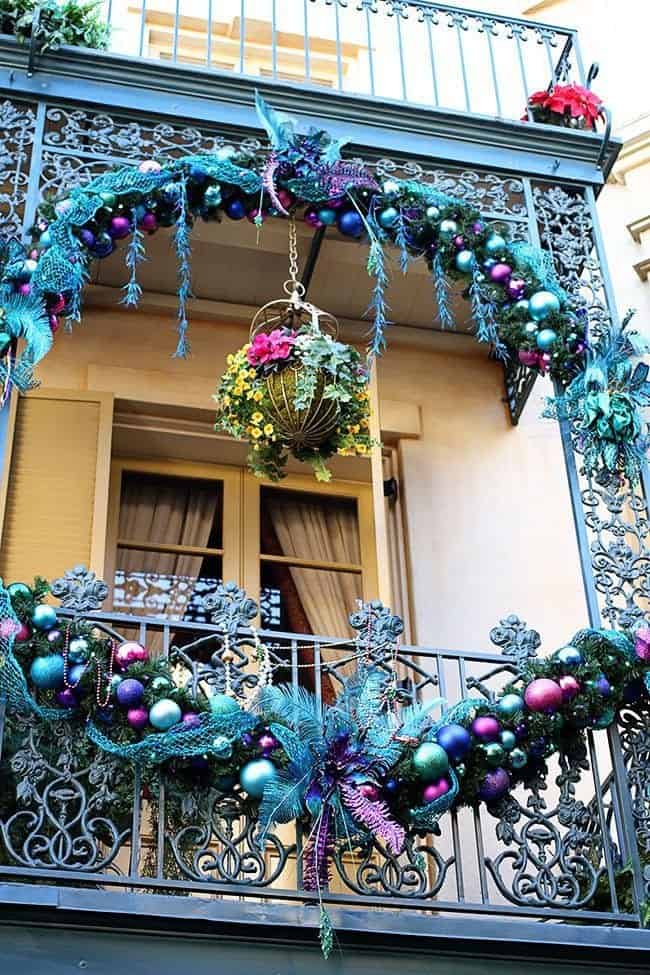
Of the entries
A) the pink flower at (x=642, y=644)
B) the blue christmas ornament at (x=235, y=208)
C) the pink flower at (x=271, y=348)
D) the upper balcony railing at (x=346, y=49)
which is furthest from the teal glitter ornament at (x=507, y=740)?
the upper balcony railing at (x=346, y=49)

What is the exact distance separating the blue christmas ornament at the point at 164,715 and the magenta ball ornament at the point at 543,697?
135 cm

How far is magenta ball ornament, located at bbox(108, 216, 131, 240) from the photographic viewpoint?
629cm

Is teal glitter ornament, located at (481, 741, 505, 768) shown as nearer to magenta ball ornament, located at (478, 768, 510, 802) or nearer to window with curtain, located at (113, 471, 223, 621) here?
magenta ball ornament, located at (478, 768, 510, 802)

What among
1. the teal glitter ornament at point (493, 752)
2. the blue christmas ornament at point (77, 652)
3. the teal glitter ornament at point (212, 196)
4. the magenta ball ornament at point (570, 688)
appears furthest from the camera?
the teal glitter ornament at point (212, 196)

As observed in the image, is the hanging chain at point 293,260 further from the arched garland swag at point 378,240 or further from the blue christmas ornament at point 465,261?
the blue christmas ornament at point 465,261

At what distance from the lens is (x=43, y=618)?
17.1 feet

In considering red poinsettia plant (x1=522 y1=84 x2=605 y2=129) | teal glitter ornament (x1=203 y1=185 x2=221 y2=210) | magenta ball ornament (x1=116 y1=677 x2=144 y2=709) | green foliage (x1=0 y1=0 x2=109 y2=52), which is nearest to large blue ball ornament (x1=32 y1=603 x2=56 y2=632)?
magenta ball ornament (x1=116 y1=677 x2=144 y2=709)

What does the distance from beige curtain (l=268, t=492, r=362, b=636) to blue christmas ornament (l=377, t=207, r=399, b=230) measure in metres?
1.81

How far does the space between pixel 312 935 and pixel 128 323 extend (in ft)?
12.5

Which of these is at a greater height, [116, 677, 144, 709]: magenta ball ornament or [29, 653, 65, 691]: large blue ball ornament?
[29, 653, 65, 691]: large blue ball ornament

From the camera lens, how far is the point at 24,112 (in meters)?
6.61

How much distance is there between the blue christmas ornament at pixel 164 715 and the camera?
5113 millimetres

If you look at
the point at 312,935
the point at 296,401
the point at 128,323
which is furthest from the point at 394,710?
the point at 128,323

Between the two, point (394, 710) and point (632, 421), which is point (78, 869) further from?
point (632, 421)
